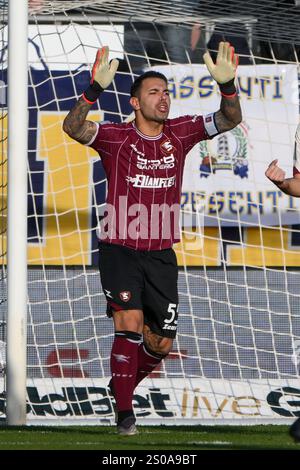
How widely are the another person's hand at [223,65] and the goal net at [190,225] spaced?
2369 mm

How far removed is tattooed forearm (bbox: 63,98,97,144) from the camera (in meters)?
6.64

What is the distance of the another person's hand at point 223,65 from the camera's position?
6.69 metres

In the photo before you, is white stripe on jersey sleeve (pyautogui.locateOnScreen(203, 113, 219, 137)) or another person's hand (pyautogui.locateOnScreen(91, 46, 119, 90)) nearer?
another person's hand (pyautogui.locateOnScreen(91, 46, 119, 90))

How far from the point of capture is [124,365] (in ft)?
21.3

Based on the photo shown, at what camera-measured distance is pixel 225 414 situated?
9125 mm

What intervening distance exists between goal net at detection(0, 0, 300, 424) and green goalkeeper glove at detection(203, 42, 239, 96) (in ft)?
7.77

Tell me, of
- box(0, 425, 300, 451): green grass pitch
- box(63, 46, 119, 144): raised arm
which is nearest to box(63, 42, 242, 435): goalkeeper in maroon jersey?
box(63, 46, 119, 144): raised arm

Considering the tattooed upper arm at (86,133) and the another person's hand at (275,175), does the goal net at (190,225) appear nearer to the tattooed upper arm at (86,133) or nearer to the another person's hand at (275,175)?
the tattooed upper arm at (86,133)

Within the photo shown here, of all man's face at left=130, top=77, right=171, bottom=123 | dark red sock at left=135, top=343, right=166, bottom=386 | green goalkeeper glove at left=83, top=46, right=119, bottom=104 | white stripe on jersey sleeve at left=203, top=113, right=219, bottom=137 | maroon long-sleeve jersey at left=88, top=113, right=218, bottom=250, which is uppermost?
green goalkeeper glove at left=83, top=46, right=119, bottom=104

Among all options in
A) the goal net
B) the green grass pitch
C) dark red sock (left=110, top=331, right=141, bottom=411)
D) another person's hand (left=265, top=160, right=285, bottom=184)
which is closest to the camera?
the green grass pitch

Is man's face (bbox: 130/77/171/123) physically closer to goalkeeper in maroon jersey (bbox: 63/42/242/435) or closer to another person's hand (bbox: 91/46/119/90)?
goalkeeper in maroon jersey (bbox: 63/42/242/435)

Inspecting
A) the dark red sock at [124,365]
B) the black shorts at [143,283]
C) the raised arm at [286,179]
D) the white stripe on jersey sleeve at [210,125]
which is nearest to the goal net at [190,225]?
the white stripe on jersey sleeve at [210,125]

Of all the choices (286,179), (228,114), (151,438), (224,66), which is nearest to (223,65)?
(224,66)

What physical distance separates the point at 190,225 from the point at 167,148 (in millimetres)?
3049
